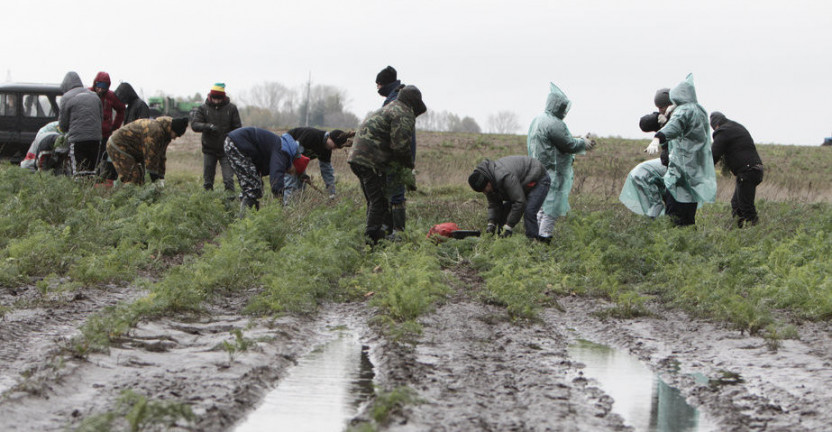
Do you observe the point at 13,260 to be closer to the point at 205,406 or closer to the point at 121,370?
the point at 121,370

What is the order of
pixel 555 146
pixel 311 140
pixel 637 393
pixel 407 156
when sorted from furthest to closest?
pixel 311 140
pixel 555 146
pixel 407 156
pixel 637 393

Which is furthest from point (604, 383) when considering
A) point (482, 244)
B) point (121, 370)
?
point (482, 244)

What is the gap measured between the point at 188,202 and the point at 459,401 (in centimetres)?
702

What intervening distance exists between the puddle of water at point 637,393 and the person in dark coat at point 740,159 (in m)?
6.30

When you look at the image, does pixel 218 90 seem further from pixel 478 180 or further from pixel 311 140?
pixel 478 180

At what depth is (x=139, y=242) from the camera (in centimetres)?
883

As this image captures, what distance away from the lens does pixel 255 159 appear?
1075 centimetres

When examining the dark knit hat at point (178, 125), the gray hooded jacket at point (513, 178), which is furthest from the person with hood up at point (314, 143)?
the gray hooded jacket at point (513, 178)

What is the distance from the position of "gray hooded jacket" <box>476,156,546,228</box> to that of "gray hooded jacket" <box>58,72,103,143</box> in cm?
597

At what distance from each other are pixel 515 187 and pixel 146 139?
5.29m

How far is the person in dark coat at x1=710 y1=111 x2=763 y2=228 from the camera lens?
11047mm

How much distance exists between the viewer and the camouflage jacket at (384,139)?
9141 millimetres

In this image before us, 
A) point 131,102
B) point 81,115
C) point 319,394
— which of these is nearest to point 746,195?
point 319,394

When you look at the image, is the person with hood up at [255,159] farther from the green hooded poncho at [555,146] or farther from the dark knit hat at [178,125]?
the green hooded poncho at [555,146]
